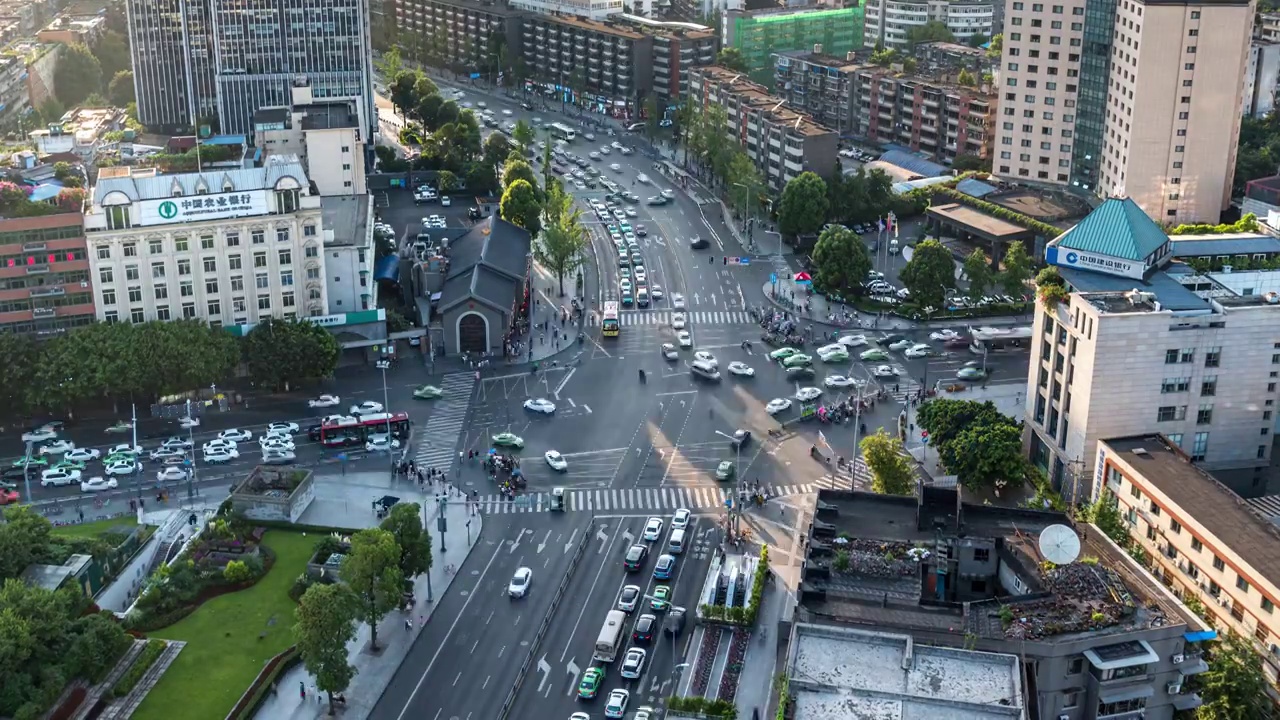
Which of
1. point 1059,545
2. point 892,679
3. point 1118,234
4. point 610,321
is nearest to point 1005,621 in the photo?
point 1059,545

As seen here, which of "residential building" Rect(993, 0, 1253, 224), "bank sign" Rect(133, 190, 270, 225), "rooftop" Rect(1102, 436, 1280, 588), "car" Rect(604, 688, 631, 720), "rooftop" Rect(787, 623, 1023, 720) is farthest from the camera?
"residential building" Rect(993, 0, 1253, 224)

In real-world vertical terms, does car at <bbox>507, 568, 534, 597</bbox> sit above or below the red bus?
below

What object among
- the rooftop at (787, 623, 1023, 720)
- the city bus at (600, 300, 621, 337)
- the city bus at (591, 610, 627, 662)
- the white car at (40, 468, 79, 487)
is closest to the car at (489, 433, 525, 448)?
the city bus at (600, 300, 621, 337)

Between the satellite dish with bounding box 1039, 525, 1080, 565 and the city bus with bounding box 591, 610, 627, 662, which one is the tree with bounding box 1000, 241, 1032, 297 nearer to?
the satellite dish with bounding box 1039, 525, 1080, 565

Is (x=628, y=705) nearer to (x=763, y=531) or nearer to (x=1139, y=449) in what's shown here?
(x=763, y=531)

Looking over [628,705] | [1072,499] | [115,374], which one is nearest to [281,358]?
[115,374]

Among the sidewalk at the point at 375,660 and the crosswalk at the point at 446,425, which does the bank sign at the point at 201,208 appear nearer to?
the crosswalk at the point at 446,425

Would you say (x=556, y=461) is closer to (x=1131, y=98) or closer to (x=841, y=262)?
(x=841, y=262)
